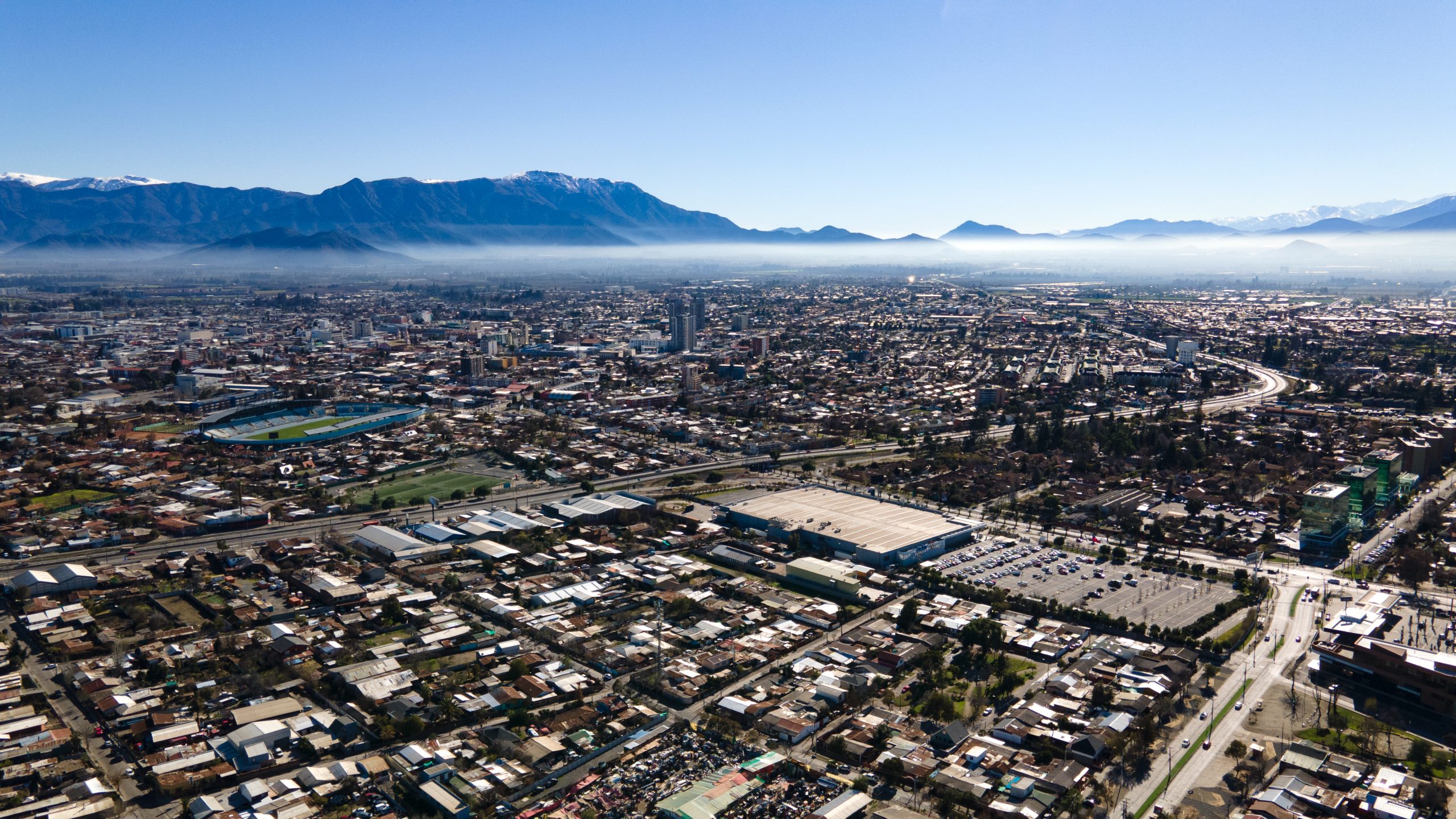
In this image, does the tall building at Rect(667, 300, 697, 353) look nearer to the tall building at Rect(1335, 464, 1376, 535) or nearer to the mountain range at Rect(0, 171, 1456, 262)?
the tall building at Rect(1335, 464, 1376, 535)

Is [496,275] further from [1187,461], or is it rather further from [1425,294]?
[1187,461]

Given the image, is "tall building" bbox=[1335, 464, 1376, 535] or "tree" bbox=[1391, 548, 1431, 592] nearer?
"tree" bbox=[1391, 548, 1431, 592]

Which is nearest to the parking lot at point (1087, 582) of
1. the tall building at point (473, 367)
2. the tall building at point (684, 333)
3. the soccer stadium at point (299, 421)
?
the soccer stadium at point (299, 421)

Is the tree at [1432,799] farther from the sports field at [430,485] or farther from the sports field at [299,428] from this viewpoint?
the sports field at [299,428]

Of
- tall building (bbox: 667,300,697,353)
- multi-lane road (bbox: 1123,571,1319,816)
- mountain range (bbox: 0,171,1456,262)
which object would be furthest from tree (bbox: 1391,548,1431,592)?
mountain range (bbox: 0,171,1456,262)

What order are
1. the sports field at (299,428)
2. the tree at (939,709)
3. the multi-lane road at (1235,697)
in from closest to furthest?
the multi-lane road at (1235,697)
the tree at (939,709)
the sports field at (299,428)

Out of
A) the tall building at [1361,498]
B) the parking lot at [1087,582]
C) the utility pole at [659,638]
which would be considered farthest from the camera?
the tall building at [1361,498]
